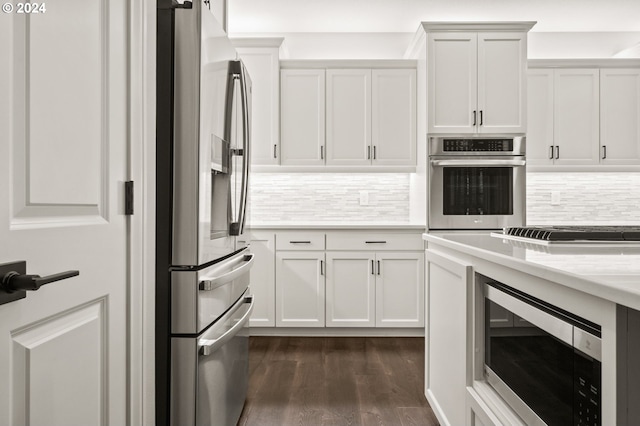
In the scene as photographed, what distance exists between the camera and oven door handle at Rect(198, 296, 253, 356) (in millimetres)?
1510

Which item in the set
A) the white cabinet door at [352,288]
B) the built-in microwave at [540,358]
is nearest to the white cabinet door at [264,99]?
the white cabinet door at [352,288]

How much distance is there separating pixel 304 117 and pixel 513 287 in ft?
9.44

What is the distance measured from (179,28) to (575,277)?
4.47 ft

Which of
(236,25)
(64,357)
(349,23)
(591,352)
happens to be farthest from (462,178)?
(64,357)

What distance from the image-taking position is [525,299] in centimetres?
111

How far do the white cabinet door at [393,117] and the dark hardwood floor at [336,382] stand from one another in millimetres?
1552

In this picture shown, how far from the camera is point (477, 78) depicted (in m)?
3.46

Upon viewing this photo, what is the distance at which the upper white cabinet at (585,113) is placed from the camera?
370 cm

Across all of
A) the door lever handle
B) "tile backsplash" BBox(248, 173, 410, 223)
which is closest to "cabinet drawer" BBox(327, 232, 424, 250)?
"tile backsplash" BBox(248, 173, 410, 223)

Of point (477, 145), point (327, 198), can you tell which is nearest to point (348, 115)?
point (327, 198)

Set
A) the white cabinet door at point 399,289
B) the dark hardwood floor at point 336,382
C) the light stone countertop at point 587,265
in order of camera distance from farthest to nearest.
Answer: the white cabinet door at point 399,289, the dark hardwood floor at point 336,382, the light stone countertop at point 587,265

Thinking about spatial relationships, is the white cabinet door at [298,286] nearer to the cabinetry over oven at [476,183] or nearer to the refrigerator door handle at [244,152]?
the cabinetry over oven at [476,183]

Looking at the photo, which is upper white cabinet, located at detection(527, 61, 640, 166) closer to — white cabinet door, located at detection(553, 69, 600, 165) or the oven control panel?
white cabinet door, located at detection(553, 69, 600, 165)

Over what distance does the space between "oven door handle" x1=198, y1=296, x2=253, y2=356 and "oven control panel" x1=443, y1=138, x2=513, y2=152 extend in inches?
84.3
